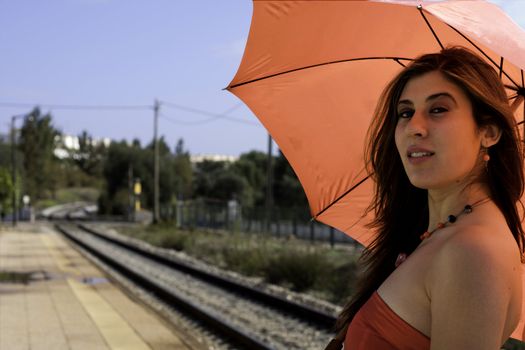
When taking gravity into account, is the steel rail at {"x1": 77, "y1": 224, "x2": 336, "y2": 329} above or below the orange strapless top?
below

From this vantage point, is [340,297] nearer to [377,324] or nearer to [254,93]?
[254,93]

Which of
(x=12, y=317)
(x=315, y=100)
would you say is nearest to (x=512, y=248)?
(x=315, y=100)

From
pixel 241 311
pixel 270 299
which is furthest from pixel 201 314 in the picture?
pixel 270 299

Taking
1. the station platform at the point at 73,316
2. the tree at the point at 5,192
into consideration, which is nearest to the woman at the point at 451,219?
the station platform at the point at 73,316

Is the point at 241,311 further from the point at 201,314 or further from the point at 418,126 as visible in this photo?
the point at 418,126

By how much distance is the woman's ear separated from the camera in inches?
73.4

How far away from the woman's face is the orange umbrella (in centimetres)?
18

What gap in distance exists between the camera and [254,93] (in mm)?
2951

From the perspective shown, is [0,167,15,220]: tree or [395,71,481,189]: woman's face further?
[0,167,15,220]: tree

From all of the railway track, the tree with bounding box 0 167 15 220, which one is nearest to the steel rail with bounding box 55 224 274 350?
the railway track

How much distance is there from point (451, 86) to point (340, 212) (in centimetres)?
143

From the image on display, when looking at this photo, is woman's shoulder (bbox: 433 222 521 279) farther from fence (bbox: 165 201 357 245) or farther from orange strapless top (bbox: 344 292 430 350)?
fence (bbox: 165 201 357 245)

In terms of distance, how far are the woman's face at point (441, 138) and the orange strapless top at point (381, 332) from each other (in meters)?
0.36

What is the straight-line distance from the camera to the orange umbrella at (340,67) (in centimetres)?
213
